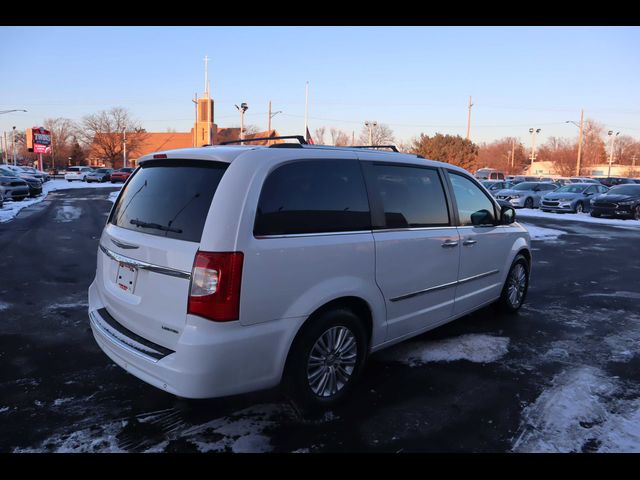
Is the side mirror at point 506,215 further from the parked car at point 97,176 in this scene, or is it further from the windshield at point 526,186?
the parked car at point 97,176

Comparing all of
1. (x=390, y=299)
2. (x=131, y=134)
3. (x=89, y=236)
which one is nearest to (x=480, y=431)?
(x=390, y=299)

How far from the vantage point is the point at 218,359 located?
278 cm

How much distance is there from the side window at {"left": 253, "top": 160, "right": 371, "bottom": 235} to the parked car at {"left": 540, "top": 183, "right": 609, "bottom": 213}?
2350 cm

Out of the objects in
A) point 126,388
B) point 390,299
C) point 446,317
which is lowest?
point 126,388

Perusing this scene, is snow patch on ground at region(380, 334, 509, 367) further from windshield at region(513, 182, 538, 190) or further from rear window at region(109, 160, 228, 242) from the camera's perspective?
windshield at region(513, 182, 538, 190)

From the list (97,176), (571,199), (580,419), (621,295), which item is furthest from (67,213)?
(97,176)

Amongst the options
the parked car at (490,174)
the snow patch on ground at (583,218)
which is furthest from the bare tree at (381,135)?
the snow patch on ground at (583,218)

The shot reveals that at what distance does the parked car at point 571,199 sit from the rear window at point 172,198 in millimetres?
24378

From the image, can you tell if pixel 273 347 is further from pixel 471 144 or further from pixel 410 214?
pixel 471 144

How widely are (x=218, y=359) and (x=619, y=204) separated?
23522 millimetres

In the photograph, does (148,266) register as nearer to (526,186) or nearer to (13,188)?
(13,188)

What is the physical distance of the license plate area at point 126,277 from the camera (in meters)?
3.21

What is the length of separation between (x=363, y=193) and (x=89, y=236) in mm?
10476

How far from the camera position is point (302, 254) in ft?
10.1
